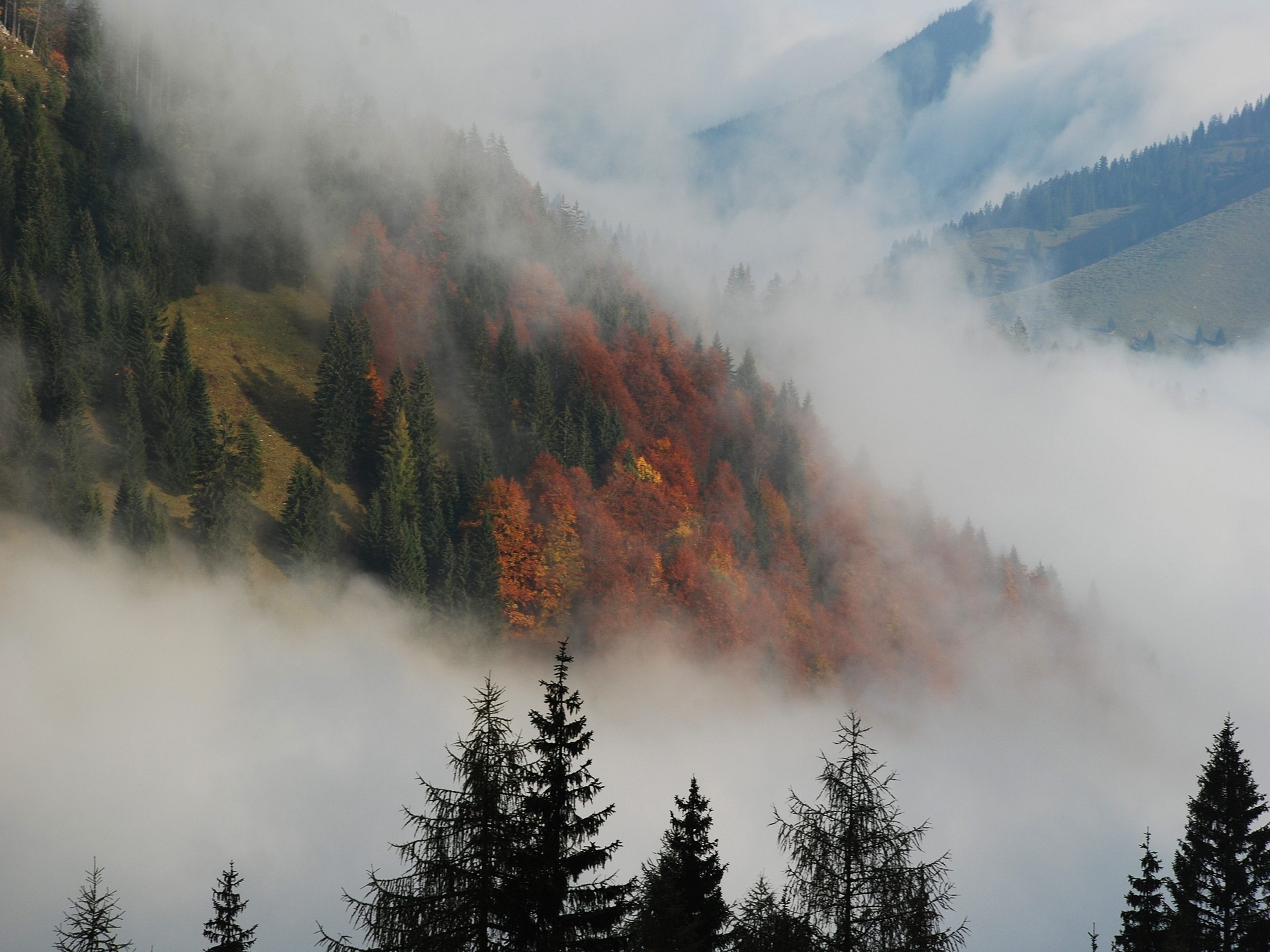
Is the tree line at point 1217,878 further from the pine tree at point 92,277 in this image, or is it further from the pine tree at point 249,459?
the pine tree at point 92,277

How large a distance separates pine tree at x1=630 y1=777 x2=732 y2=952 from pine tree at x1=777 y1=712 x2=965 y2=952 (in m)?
7.43

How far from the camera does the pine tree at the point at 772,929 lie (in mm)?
21797

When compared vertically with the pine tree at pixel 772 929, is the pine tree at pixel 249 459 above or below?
above

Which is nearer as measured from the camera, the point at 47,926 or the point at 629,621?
the point at 47,926

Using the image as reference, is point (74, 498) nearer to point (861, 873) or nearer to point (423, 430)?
point (423, 430)

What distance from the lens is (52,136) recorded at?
461 feet

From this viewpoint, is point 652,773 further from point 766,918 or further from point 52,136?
point 766,918

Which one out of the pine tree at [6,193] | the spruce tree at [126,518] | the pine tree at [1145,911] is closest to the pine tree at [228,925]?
the pine tree at [1145,911]

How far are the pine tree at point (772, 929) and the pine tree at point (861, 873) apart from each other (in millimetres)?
226

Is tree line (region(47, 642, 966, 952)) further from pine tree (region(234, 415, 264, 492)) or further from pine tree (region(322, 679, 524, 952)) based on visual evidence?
pine tree (region(234, 415, 264, 492))

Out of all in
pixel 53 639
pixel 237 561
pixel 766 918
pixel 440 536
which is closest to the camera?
pixel 766 918

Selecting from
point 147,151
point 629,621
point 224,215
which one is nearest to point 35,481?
point 224,215

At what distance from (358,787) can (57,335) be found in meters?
52.6

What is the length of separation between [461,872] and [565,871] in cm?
217
